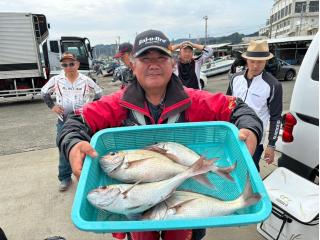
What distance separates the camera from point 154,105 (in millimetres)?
1964

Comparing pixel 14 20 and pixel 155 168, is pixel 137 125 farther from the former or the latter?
pixel 14 20

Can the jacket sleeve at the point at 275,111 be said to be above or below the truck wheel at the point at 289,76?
above

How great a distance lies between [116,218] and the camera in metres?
1.42

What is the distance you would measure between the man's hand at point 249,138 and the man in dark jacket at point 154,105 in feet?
0.17

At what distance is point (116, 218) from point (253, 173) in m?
0.71

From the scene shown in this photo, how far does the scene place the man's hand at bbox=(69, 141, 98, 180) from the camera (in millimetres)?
1520

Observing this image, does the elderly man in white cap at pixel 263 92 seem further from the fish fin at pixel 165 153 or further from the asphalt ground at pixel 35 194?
the fish fin at pixel 165 153

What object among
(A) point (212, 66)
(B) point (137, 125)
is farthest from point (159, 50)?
(A) point (212, 66)

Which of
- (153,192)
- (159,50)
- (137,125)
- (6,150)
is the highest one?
(159,50)

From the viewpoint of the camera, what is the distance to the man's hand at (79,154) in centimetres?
152

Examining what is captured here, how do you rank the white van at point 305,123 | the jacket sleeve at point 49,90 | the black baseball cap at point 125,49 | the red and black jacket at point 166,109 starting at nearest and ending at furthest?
1. the red and black jacket at point 166,109
2. the white van at point 305,123
3. the jacket sleeve at point 49,90
4. the black baseball cap at point 125,49

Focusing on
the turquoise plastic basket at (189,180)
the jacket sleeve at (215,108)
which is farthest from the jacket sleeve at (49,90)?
the jacket sleeve at (215,108)

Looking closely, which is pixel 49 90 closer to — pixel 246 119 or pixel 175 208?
pixel 246 119

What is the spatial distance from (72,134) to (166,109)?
62 centimetres
